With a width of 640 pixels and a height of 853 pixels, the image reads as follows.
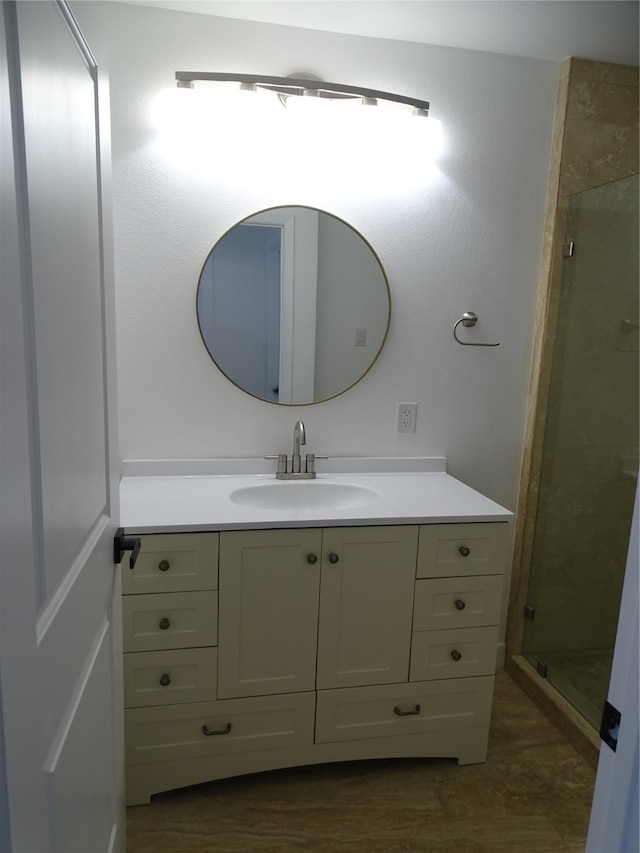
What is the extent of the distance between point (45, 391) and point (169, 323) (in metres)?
1.25

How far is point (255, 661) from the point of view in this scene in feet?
5.41

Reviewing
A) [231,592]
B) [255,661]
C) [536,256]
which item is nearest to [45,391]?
[231,592]

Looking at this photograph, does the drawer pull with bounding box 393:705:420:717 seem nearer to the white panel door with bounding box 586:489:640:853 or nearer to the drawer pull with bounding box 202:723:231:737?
the drawer pull with bounding box 202:723:231:737

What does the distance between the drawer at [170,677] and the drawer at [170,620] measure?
3 centimetres

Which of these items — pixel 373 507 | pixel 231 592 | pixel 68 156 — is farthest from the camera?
pixel 373 507

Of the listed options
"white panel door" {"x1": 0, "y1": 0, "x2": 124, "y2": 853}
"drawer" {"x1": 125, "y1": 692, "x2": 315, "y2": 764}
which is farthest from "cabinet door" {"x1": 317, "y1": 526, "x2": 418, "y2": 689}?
"white panel door" {"x1": 0, "y1": 0, "x2": 124, "y2": 853}

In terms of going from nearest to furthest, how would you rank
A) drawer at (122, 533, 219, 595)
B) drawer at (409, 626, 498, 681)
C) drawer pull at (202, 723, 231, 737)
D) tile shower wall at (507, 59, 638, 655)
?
drawer at (122, 533, 219, 595), drawer pull at (202, 723, 231, 737), drawer at (409, 626, 498, 681), tile shower wall at (507, 59, 638, 655)

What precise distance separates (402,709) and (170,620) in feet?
2.53

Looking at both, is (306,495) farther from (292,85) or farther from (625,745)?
(625,745)

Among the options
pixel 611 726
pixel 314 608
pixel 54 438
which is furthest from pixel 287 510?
pixel 611 726

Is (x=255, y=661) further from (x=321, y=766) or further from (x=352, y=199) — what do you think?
(x=352, y=199)

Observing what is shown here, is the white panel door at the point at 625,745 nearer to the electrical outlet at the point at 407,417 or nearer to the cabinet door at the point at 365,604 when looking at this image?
the cabinet door at the point at 365,604

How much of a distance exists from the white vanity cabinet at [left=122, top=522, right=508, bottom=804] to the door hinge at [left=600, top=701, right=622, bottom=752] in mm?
973

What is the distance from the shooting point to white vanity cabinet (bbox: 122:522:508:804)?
1582 millimetres
